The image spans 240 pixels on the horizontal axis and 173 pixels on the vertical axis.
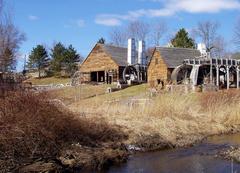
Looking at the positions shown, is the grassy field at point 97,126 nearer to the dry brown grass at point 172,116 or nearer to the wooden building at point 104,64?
the dry brown grass at point 172,116

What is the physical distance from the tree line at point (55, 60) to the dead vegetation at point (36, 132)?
66.8 m

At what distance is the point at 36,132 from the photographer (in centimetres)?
1471

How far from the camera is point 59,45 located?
3391 inches

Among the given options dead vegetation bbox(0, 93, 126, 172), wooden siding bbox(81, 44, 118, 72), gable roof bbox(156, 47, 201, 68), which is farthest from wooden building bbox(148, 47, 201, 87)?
dead vegetation bbox(0, 93, 126, 172)

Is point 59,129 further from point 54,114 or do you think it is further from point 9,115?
point 9,115

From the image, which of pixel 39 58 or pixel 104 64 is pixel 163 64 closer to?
pixel 104 64

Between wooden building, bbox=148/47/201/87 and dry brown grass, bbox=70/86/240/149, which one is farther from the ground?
wooden building, bbox=148/47/201/87

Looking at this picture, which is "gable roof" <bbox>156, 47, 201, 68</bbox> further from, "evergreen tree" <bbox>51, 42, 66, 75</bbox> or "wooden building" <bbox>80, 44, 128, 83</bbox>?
"evergreen tree" <bbox>51, 42, 66, 75</bbox>

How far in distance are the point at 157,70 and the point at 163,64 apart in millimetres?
1523

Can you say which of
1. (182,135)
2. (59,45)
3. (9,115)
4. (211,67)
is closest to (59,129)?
(9,115)

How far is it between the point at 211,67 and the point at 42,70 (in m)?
44.0

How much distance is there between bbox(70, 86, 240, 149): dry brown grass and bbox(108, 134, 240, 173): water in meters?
1.48

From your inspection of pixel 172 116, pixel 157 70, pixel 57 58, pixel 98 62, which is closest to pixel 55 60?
pixel 57 58

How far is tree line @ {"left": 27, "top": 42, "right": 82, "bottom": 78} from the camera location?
84.2 metres
